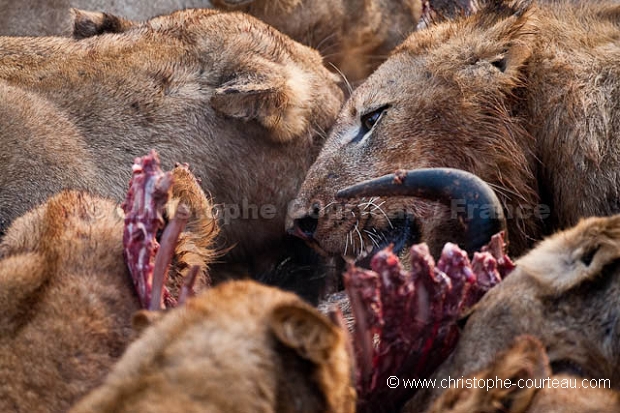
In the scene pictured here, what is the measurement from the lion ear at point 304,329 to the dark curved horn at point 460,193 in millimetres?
1021

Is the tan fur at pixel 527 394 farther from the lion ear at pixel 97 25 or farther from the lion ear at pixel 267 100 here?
the lion ear at pixel 97 25

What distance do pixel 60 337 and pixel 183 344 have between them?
2.04ft

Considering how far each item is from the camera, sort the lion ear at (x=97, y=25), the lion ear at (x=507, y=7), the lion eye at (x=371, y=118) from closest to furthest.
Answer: the lion ear at (x=507, y=7) < the lion eye at (x=371, y=118) < the lion ear at (x=97, y=25)

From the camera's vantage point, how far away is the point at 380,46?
18.1 ft

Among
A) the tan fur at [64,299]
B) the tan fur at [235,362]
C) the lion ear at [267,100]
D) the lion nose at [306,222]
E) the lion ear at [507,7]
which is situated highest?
the lion ear at [507,7]

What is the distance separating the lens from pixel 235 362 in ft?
6.95

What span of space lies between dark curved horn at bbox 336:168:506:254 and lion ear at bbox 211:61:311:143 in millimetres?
998

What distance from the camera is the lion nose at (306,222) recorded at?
385 centimetres

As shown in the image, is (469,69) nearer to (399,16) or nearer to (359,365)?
(359,365)

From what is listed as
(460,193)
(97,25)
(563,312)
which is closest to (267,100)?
(97,25)

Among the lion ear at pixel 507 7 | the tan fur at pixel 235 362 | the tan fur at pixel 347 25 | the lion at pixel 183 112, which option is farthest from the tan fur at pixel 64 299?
the tan fur at pixel 347 25

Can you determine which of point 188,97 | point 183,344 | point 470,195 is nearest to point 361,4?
point 188,97

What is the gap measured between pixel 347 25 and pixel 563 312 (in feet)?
10.1

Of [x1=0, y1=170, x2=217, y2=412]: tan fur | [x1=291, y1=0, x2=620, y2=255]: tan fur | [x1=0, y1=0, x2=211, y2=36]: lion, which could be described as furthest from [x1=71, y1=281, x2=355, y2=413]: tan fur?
[x1=0, y1=0, x2=211, y2=36]: lion
